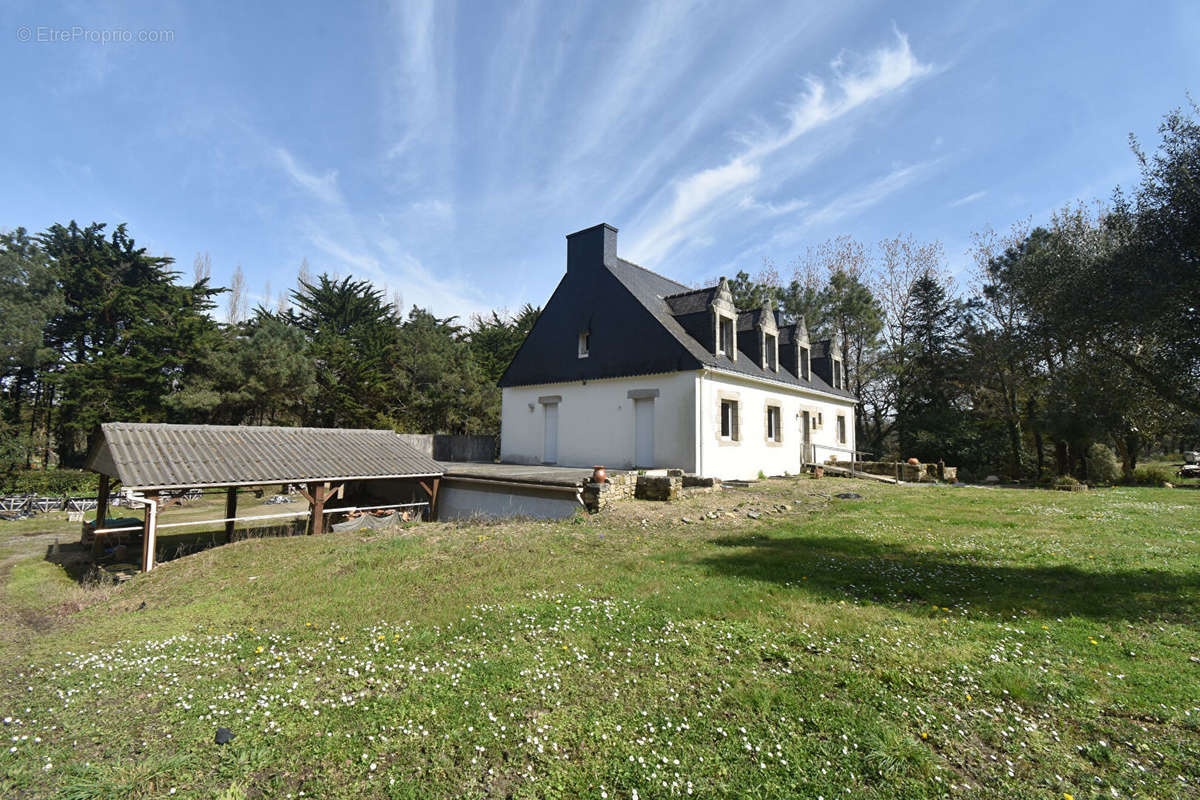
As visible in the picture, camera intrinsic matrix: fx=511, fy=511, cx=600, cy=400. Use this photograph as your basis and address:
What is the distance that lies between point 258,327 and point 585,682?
3449 centimetres

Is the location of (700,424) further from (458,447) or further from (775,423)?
(458,447)

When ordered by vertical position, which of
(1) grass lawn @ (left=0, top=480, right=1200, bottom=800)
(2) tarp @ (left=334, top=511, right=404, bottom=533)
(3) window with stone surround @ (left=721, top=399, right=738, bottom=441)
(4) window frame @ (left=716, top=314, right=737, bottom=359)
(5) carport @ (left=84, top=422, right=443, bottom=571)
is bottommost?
(2) tarp @ (left=334, top=511, right=404, bottom=533)

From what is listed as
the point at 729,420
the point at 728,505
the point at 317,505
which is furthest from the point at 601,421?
the point at 317,505

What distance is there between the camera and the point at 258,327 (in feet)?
102

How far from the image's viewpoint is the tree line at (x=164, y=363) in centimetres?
2684

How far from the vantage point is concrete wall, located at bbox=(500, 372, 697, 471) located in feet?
55.2

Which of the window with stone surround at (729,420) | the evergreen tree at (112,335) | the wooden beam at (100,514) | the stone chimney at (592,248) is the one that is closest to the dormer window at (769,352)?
the window with stone surround at (729,420)

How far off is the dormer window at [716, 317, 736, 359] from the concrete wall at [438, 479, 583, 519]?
856 cm

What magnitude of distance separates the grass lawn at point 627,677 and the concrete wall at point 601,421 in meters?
8.08

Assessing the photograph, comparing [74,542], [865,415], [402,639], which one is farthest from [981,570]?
[865,415]

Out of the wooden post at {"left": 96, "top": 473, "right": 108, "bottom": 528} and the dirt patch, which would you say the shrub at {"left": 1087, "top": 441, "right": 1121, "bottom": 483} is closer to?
the dirt patch

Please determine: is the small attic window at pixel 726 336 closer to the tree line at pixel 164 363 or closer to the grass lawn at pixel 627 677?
the grass lawn at pixel 627 677

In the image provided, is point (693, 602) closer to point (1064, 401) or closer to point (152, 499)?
point (152, 499)

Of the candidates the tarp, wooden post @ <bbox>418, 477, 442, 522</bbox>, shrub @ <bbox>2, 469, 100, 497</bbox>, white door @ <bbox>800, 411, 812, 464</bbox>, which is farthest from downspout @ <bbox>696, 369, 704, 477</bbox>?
shrub @ <bbox>2, 469, 100, 497</bbox>
